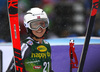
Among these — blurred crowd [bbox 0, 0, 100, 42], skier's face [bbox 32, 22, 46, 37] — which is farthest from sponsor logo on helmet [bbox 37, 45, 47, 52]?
blurred crowd [bbox 0, 0, 100, 42]

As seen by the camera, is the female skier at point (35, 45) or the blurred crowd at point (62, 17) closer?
the female skier at point (35, 45)

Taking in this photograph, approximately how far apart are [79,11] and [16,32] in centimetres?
101

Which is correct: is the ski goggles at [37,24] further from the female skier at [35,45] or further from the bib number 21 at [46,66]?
the bib number 21 at [46,66]

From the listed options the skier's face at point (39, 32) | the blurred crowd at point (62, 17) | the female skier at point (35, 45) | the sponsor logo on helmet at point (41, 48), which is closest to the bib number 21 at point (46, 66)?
the female skier at point (35, 45)

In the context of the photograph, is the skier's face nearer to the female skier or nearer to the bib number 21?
the female skier

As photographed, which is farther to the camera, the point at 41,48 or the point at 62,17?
the point at 62,17

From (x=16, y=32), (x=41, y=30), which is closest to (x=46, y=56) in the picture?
(x=41, y=30)

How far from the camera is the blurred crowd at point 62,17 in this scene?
181cm

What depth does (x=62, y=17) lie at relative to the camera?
192 cm

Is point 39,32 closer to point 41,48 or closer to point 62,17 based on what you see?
point 41,48

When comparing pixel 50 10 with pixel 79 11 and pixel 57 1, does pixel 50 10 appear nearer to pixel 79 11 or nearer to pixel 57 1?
pixel 57 1

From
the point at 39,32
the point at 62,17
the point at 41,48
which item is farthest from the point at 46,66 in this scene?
the point at 62,17

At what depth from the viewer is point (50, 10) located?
1858mm

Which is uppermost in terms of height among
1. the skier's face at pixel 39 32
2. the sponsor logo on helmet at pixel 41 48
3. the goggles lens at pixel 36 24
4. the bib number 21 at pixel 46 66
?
the goggles lens at pixel 36 24
